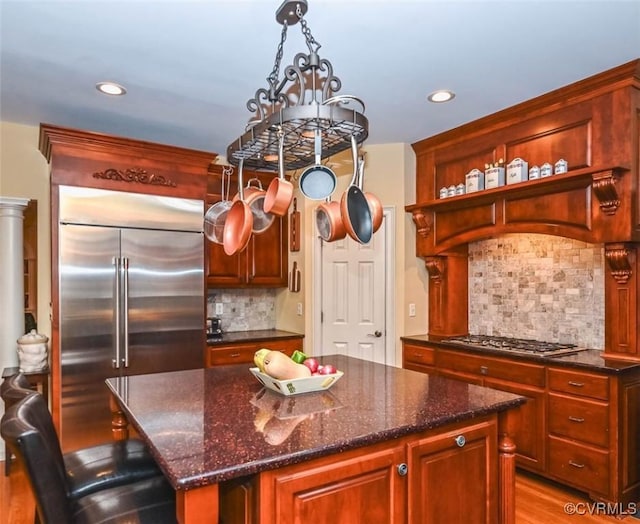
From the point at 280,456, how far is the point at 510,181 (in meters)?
2.83

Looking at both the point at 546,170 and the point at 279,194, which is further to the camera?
the point at 546,170

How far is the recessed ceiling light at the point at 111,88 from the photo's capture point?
2.88 m

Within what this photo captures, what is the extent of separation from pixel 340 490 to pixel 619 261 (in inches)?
94.2

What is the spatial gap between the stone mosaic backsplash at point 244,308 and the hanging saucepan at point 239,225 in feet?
8.43

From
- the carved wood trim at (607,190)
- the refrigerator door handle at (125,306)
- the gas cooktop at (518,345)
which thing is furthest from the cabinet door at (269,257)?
the carved wood trim at (607,190)

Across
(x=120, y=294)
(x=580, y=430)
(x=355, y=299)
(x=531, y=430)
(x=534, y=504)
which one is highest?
(x=120, y=294)

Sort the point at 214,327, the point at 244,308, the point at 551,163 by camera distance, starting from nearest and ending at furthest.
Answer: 1. the point at 551,163
2. the point at 214,327
3. the point at 244,308

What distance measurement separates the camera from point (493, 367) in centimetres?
336

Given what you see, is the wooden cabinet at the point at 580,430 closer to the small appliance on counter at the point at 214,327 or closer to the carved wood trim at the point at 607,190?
the carved wood trim at the point at 607,190

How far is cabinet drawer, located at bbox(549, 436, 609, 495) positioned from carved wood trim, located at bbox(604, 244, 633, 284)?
1.08 m

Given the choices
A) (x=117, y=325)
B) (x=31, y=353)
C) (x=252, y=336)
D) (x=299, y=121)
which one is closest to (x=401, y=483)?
(x=299, y=121)

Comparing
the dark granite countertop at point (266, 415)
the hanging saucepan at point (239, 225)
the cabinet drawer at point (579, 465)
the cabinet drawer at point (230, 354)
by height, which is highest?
the hanging saucepan at point (239, 225)

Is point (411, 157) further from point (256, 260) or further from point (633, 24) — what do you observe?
point (633, 24)

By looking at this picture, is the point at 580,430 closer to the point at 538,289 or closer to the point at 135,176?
the point at 538,289
